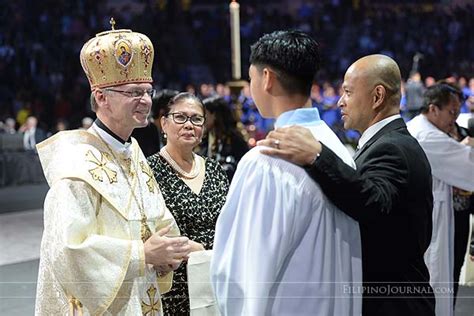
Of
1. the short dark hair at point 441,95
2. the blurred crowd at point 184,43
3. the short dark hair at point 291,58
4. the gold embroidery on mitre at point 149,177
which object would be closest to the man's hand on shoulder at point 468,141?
the short dark hair at point 441,95

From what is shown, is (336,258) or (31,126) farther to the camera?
(31,126)

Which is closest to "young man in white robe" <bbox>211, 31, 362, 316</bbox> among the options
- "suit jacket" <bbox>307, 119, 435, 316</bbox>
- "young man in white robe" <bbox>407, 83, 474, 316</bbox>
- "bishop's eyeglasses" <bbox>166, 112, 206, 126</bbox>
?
"suit jacket" <bbox>307, 119, 435, 316</bbox>

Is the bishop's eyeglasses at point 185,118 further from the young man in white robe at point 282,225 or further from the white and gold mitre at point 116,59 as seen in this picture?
the young man in white robe at point 282,225

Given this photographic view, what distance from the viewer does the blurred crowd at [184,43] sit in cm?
1382

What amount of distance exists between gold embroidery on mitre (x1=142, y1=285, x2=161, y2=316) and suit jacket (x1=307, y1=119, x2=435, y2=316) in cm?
76

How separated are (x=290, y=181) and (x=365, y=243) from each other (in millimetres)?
374

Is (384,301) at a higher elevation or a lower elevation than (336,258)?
lower

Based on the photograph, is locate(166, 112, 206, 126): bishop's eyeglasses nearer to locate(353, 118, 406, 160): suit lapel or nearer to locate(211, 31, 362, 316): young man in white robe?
locate(353, 118, 406, 160): suit lapel

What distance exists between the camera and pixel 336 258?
2.04m

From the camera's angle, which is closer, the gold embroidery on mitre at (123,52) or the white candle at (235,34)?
the gold embroidery on mitre at (123,52)

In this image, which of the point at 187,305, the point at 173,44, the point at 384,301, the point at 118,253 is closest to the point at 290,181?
the point at 384,301

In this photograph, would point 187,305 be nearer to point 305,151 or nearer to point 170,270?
point 170,270

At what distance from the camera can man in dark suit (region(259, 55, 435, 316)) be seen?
6.44 ft

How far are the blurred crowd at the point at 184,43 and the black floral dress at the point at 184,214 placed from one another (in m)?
9.46
